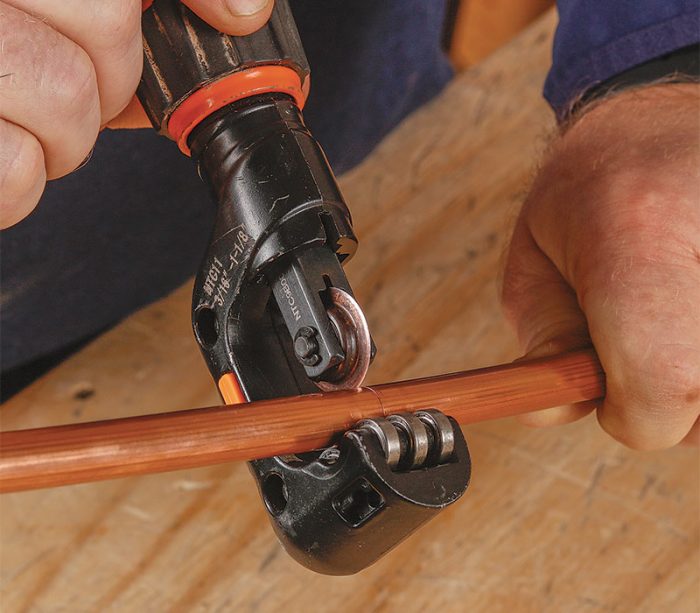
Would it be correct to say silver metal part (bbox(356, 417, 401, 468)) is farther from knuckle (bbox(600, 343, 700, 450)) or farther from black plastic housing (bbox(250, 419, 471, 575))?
knuckle (bbox(600, 343, 700, 450))

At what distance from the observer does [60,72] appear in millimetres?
372

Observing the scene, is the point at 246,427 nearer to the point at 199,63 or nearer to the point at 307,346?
the point at 307,346

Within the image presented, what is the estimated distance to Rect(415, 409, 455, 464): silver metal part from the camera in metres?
0.39

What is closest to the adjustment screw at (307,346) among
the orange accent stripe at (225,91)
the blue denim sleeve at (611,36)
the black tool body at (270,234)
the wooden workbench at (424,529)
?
the black tool body at (270,234)

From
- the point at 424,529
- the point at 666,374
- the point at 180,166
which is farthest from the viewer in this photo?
the point at 180,166

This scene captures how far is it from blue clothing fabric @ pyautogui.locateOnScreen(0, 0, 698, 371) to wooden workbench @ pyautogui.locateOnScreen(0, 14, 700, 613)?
60 mm

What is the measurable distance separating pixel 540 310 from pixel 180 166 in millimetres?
305

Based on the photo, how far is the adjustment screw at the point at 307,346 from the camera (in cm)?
40

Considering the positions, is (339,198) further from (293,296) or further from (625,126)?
(625,126)

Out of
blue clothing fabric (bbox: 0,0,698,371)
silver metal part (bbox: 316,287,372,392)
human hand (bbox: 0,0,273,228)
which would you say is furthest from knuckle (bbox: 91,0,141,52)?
blue clothing fabric (bbox: 0,0,698,371)

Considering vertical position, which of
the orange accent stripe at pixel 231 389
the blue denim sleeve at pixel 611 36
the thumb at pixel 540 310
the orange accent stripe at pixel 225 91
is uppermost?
the orange accent stripe at pixel 225 91

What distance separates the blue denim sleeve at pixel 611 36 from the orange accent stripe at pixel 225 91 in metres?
0.31

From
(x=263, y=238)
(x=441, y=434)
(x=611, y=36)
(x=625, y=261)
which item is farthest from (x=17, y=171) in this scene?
(x=611, y=36)

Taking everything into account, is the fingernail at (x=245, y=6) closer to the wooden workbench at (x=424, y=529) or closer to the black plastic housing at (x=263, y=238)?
the black plastic housing at (x=263, y=238)
